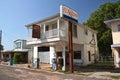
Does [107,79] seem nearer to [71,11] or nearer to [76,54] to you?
[71,11]

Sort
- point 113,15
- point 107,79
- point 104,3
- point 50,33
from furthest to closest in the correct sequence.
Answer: point 104,3
point 113,15
point 50,33
point 107,79

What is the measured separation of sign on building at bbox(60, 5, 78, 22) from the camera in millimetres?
19647

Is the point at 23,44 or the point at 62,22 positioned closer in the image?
the point at 62,22

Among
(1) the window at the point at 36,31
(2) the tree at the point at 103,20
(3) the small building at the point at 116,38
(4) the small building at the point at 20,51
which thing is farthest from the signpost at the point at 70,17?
(4) the small building at the point at 20,51

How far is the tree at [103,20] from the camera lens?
41756 millimetres

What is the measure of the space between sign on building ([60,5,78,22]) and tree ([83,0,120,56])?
21181mm

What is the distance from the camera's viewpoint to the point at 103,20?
43.6m

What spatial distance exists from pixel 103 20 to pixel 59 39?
25883mm

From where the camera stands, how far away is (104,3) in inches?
1833

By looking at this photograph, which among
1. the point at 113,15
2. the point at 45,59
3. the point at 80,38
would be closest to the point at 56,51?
the point at 45,59

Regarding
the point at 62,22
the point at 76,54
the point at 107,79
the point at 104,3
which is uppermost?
the point at 104,3

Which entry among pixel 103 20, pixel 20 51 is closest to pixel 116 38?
pixel 103 20

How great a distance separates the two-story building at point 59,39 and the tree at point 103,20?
9.93 metres

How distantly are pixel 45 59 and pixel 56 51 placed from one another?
310cm
